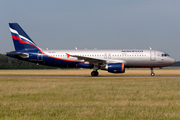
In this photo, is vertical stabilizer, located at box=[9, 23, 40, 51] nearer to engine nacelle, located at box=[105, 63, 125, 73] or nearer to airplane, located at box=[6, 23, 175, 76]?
airplane, located at box=[6, 23, 175, 76]

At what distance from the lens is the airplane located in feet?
116

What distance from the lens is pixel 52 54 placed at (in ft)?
125

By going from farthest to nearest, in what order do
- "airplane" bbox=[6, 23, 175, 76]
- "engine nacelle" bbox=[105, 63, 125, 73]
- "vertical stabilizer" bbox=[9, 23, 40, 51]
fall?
"vertical stabilizer" bbox=[9, 23, 40, 51]
"airplane" bbox=[6, 23, 175, 76]
"engine nacelle" bbox=[105, 63, 125, 73]

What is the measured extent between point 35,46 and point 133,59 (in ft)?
50.3

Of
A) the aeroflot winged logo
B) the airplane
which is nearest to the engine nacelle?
the airplane

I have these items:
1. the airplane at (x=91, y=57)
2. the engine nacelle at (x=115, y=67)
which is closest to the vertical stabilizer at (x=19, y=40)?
the airplane at (x=91, y=57)

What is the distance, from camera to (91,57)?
37062mm

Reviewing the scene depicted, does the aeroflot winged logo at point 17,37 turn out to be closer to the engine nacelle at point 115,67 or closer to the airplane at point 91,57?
the airplane at point 91,57

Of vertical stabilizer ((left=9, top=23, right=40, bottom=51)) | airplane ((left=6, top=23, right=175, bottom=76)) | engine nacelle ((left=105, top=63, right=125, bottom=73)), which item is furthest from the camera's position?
vertical stabilizer ((left=9, top=23, right=40, bottom=51))

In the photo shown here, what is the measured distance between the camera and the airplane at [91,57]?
35.3m

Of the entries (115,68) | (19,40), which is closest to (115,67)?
(115,68)

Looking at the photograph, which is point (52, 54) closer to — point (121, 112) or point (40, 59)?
point (40, 59)

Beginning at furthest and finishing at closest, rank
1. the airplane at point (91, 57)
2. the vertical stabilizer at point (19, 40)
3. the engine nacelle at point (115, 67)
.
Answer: the vertical stabilizer at point (19, 40) < the airplane at point (91, 57) < the engine nacelle at point (115, 67)

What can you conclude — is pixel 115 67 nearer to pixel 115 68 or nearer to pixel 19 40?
pixel 115 68
